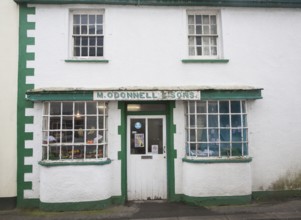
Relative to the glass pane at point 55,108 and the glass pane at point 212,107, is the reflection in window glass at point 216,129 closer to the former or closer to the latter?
the glass pane at point 212,107

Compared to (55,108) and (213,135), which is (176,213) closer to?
(213,135)

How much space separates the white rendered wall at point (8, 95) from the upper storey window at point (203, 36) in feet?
16.5

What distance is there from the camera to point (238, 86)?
7695mm

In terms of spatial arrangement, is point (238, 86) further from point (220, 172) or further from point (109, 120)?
point (109, 120)

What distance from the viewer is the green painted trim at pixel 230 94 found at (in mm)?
7383

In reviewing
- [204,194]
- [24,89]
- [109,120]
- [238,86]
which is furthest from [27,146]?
[238,86]

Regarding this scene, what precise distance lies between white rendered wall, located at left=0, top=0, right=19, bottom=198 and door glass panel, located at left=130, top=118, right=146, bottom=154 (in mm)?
3216

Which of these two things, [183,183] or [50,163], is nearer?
[50,163]

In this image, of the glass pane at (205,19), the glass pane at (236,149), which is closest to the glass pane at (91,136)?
the glass pane at (236,149)

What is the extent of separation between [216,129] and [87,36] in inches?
180

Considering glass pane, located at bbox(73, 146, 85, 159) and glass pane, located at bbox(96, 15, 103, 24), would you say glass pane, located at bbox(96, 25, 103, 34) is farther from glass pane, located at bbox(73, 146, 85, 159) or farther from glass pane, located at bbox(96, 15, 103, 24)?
glass pane, located at bbox(73, 146, 85, 159)

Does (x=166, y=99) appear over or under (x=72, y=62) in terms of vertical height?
under

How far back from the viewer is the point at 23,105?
24.2 ft

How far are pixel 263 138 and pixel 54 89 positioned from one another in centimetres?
604
